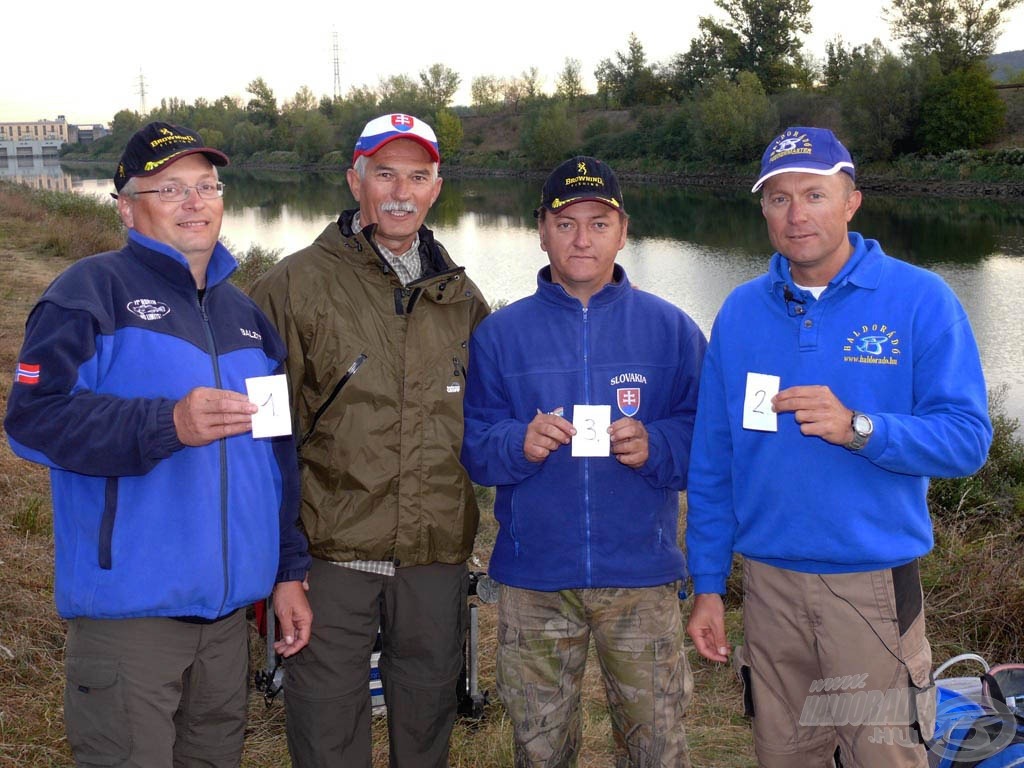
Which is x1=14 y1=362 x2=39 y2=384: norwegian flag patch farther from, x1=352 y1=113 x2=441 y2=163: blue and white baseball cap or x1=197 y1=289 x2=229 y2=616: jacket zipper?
x1=352 y1=113 x2=441 y2=163: blue and white baseball cap

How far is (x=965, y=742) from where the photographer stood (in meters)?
2.95

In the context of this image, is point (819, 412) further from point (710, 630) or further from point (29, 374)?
point (29, 374)

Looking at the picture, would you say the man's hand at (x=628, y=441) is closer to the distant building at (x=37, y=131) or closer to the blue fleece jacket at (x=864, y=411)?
the blue fleece jacket at (x=864, y=411)

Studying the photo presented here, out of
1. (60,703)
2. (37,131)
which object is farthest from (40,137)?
(60,703)

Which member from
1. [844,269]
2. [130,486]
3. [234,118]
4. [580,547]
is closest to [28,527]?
[130,486]

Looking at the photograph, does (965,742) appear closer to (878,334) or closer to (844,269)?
(878,334)

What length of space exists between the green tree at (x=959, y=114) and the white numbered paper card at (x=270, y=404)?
52873 millimetres

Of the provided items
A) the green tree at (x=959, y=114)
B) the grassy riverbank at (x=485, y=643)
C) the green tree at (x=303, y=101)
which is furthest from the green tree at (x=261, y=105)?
the grassy riverbank at (x=485, y=643)

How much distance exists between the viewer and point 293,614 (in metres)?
3.08

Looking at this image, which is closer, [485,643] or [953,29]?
[485,643]

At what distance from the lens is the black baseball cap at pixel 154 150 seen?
2719 millimetres

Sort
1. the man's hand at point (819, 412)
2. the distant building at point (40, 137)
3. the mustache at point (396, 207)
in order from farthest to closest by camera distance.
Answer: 1. the distant building at point (40, 137)
2. the mustache at point (396, 207)
3. the man's hand at point (819, 412)

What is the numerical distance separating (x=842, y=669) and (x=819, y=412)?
0.83m

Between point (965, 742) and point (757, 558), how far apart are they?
3.10ft
